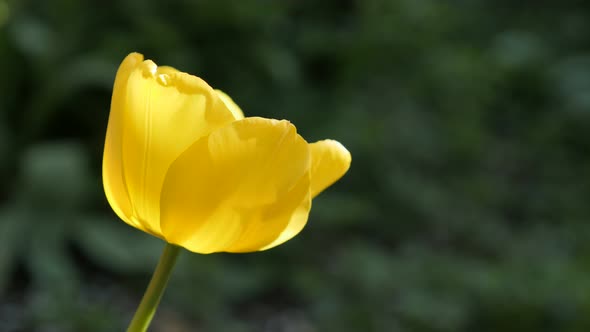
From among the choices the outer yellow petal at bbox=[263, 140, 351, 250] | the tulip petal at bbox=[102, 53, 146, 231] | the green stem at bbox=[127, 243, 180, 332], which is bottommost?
the green stem at bbox=[127, 243, 180, 332]

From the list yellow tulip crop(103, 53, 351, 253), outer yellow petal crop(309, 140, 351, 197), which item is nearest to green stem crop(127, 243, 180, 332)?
yellow tulip crop(103, 53, 351, 253)

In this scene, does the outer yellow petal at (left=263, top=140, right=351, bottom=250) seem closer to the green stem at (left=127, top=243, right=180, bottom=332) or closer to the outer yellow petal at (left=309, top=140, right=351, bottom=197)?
the outer yellow petal at (left=309, top=140, right=351, bottom=197)

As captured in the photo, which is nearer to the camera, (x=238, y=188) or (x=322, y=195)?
(x=238, y=188)

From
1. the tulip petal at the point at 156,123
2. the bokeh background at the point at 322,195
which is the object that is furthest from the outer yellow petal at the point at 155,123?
the bokeh background at the point at 322,195

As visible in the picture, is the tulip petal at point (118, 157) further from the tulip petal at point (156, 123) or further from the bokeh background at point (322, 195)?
the bokeh background at point (322, 195)

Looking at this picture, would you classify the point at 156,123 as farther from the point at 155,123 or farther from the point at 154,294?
the point at 154,294

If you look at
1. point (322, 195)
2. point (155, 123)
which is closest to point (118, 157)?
point (155, 123)
